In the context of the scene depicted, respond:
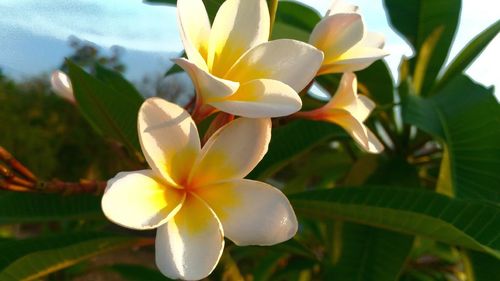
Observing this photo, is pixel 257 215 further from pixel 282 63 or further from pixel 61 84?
pixel 61 84

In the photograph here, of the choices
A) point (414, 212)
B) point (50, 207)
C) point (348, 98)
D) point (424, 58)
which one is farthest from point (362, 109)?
point (424, 58)

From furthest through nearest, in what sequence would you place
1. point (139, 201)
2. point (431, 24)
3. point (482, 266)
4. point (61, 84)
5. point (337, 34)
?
point (431, 24) → point (482, 266) → point (61, 84) → point (337, 34) → point (139, 201)

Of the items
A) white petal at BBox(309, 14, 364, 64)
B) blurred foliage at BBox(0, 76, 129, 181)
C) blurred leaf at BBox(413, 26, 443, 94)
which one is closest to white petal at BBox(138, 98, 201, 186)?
white petal at BBox(309, 14, 364, 64)

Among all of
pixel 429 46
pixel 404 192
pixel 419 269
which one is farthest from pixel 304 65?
pixel 419 269

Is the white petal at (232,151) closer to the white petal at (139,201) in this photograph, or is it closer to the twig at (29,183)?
the white petal at (139,201)

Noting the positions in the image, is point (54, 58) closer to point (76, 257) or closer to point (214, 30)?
point (76, 257)

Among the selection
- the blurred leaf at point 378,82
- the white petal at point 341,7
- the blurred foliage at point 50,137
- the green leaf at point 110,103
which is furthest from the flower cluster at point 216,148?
the blurred foliage at point 50,137

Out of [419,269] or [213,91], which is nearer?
[213,91]
